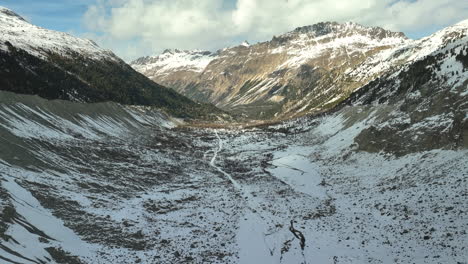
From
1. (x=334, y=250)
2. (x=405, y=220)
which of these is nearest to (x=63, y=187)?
(x=334, y=250)

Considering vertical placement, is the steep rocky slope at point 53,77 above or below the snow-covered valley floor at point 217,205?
above

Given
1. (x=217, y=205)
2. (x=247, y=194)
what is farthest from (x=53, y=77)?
(x=217, y=205)

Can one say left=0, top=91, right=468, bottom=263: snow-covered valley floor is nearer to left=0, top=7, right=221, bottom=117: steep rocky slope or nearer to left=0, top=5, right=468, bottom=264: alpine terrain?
left=0, top=5, right=468, bottom=264: alpine terrain

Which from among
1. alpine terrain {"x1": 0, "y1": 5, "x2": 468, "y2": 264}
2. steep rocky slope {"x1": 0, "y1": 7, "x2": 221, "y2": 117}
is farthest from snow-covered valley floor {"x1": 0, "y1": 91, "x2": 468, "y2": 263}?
steep rocky slope {"x1": 0, "y1": 7, "x2": 221, "y2": 117}

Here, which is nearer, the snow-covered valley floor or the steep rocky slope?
the snow-covered valley floor

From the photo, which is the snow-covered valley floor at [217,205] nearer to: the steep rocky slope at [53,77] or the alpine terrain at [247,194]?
the alpine terrain at [247,194]

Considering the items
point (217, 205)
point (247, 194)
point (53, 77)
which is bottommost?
point (217, 205)

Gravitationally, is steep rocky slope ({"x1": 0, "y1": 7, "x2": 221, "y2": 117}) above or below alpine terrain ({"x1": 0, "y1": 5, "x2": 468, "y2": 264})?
above

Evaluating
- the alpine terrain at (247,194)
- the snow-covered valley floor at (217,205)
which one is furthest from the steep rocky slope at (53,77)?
the snow-covered valley floor at (217,205)

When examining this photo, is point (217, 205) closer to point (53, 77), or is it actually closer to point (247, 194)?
point (247, 194)
